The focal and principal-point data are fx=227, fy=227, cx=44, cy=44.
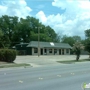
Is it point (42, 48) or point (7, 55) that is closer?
point (7, 55)

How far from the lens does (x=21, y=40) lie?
94.8 metres

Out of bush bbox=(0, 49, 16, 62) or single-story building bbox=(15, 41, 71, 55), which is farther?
single-story building bbox=(15, 41, 71, 55)

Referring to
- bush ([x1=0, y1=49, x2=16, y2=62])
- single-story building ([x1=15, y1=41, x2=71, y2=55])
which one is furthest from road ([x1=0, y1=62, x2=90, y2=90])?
single-story building ([x1=15, y1=41, x2=71, y2=55])

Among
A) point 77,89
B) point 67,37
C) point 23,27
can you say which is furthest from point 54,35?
point 77,89

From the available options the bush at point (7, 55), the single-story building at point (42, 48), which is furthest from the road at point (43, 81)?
the single-story building at point (42, 48)

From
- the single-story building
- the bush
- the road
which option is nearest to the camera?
the road

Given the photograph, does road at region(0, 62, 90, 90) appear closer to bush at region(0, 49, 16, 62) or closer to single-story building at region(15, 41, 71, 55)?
bush at region(0, 49, 16, 62)

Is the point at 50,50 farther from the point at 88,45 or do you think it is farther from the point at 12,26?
the point at 12,26

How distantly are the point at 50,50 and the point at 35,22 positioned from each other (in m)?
26.5

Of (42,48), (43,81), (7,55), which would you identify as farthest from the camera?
(42,48)

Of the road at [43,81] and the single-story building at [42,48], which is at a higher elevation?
the single-story building at [42,48]

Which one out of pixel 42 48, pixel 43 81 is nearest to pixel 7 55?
pixel 43 81

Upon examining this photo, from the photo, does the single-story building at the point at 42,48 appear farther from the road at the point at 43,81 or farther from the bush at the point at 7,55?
the road at the point at 43,81

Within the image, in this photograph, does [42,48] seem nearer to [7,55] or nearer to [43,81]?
[7,55]
